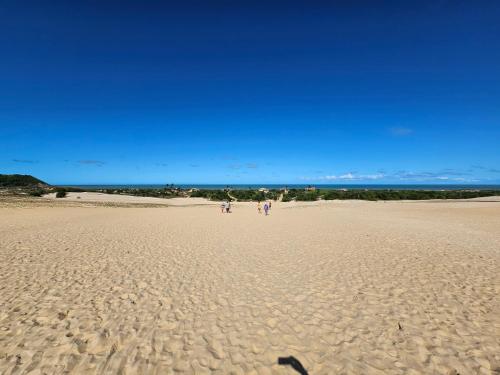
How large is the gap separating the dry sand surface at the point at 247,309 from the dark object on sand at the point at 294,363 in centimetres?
10

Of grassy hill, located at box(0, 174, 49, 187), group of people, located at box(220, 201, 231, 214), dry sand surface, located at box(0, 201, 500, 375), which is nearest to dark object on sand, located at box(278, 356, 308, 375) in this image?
dry sand surface, located at box(0, 201, 500, 375)

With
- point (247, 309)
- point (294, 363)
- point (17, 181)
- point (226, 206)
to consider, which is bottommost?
point (294, 363)

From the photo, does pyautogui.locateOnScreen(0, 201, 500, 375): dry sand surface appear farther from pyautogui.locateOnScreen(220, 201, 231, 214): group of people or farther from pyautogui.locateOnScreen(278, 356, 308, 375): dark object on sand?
pyautogui.locateOnScreen(220, 201, 231, 214): group of people

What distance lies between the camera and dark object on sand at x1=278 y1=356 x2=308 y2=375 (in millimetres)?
4645

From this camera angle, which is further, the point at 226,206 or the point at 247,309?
the point at 226,206

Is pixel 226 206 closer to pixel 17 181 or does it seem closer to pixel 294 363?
pixel 294 363

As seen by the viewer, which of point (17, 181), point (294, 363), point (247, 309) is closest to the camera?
point (294, 363)

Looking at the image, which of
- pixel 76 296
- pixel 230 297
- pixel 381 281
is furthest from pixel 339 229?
pixel 76 296

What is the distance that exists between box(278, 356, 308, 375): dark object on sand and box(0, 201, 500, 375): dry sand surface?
0.10 metres

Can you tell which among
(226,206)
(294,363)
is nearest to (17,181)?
(226,206)

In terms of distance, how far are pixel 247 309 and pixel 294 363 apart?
6.96ft

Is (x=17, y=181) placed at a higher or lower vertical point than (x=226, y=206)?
higher

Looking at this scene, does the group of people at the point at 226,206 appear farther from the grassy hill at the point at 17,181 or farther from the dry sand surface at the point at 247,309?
the grassy hill at the point at 17,181

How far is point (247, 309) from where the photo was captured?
675 cm
